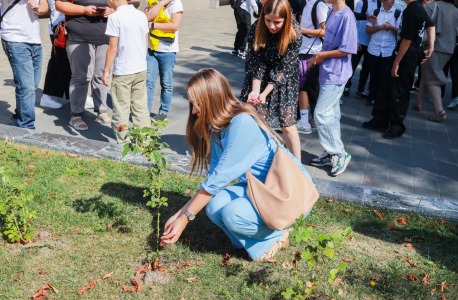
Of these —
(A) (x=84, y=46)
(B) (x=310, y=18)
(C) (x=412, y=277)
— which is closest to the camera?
(C) (x=412, y=277)

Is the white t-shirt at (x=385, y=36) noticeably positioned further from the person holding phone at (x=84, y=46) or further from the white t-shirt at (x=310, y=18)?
the person holding phone at (x=84, y=46)

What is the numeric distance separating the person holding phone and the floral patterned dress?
212 centimetres

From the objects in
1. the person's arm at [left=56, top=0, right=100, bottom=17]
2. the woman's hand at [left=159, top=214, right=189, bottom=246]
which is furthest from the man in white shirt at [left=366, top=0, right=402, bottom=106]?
the woman's hand at [left=159, top=214, right=189, bottom=246]

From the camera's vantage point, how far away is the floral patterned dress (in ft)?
13.7

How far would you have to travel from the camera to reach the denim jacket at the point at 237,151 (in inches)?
107

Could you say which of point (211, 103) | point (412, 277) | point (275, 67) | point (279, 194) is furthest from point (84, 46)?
point (412, 277)

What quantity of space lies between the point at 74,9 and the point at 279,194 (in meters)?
3.76

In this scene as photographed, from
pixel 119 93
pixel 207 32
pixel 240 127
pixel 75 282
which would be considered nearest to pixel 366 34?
pixel 119 93

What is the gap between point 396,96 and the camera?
593cm

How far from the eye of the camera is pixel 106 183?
4.14 meters

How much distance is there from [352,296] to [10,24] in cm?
445

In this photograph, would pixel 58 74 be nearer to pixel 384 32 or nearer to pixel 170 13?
pixel 170 13

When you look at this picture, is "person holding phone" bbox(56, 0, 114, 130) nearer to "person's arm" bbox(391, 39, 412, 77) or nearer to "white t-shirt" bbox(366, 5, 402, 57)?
"person's arm" bbox(391, 39, 412, 77)

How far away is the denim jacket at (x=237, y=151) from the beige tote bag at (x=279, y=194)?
0.35 ft
